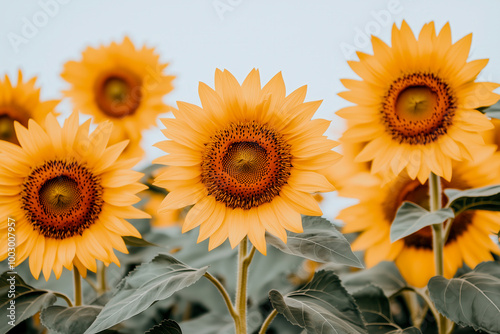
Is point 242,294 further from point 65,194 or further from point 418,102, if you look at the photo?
point 418,102

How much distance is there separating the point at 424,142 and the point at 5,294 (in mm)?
931

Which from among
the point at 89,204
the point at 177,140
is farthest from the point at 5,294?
the point at 177,140

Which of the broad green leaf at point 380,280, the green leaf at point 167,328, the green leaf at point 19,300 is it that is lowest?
the green leaf at point 19,300

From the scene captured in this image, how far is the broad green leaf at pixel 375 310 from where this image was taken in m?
1.11

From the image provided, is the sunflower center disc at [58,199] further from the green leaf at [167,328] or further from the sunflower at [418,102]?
the sunflower at [418,102]

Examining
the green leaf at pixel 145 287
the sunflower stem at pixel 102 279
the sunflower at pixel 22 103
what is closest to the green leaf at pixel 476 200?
the green leaf at pixel 145 287

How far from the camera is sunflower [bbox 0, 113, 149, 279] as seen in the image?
97 cm

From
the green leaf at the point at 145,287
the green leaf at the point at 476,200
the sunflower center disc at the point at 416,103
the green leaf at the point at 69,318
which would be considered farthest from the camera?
the sunflower center disc at the point at 416,103

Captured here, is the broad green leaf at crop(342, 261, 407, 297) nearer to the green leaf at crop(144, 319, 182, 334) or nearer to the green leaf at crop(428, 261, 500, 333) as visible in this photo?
the green leaf at crop(428, 261, 500, 333)

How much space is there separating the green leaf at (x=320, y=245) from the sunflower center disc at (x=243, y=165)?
93mm

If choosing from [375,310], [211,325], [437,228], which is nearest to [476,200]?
[437,228]

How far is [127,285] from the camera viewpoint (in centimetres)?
92

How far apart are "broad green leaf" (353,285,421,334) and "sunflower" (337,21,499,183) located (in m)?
0.28

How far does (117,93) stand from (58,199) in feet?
3.55
